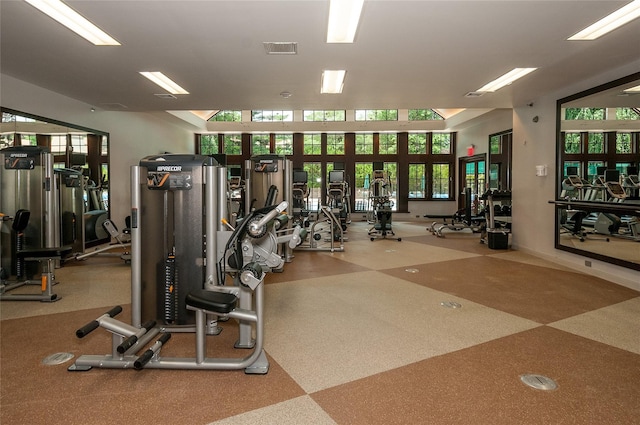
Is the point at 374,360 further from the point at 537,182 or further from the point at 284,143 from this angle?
the point at 284,143

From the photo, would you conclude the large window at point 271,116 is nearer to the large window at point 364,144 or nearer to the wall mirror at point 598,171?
the large window at point 364,144

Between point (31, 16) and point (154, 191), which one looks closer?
point (154, 191)

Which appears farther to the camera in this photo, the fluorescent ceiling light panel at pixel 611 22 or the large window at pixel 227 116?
the large window at pixel 227 116

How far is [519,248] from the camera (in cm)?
707

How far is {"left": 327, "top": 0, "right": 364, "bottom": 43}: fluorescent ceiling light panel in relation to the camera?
3.17 meters

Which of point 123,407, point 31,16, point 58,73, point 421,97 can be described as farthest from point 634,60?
point 58,73

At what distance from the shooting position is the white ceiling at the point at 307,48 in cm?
322

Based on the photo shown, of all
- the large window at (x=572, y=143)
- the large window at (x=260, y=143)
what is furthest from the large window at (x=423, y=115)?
the large window at (x=572, y=143)

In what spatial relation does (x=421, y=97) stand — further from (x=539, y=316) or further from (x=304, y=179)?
(x=539, y=316)

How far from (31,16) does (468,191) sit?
9.23 meters

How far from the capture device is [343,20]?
3494 mm

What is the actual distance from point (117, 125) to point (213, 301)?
748 cm

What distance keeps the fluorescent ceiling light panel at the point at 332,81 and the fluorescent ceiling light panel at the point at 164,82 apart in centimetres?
232

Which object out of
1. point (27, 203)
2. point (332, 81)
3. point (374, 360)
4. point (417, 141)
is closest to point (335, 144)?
point (417, 141)
